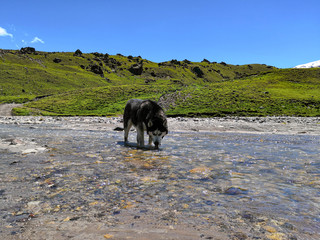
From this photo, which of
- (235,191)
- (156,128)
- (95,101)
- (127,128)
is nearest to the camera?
(235,191)

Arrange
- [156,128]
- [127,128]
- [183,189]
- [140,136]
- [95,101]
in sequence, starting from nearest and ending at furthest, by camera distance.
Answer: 1. [183,189]
2. [156,128]
3. [140,136]
4. [127,128]
5. [95,101]

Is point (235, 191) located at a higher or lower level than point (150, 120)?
lower

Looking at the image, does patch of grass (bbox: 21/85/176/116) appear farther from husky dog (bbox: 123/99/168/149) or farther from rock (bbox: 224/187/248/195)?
rock (bbox: 224/187/248/195)

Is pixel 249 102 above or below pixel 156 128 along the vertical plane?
above

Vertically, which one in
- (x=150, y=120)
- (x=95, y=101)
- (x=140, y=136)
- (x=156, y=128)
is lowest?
(x=140, y=136)

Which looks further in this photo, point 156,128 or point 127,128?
point 127,128

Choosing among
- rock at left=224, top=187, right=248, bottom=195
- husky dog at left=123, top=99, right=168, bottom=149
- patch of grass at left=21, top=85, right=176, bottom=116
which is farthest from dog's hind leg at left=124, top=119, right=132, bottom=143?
patch of grass at left=21, top=85, right=176, bottom=116

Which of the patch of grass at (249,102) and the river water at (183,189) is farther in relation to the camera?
the patch of grass at (249,102)

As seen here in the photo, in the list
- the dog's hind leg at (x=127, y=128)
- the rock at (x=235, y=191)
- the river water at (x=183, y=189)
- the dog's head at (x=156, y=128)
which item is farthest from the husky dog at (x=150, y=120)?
the rock at (x=235, y=191)

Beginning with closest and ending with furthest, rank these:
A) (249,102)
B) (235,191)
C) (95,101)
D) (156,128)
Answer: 1. (235,191)
2. (156,128)
3. (249,102)
4. (95,101)

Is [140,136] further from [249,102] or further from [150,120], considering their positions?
[249,102]

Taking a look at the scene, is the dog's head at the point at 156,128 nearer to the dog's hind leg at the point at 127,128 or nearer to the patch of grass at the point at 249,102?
the dog's hind leg at the point at 127,128

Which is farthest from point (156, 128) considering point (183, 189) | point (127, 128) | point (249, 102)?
point (249, 102)

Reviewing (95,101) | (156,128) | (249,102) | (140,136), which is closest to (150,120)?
(156,128)
